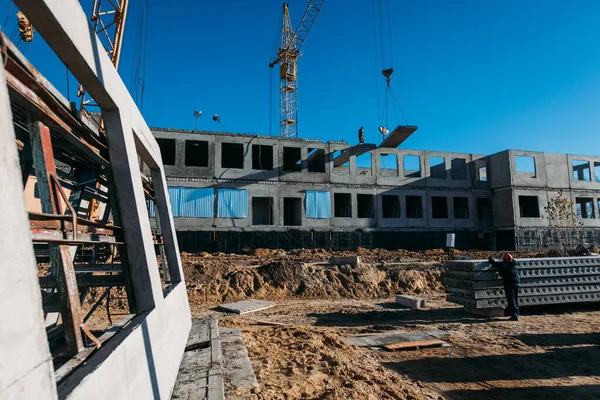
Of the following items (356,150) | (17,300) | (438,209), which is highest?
(356,150)

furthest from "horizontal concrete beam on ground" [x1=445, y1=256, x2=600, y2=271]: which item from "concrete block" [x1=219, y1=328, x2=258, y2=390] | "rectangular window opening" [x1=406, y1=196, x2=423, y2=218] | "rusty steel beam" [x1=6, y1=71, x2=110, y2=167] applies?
"rectangular window opening" [x1=406, y1=196, x2=423, y2=218]

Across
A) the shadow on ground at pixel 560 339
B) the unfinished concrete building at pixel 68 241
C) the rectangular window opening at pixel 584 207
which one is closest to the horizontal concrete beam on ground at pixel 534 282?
the shadow on ground at pixel 560 339

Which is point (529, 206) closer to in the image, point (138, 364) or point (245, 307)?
point (245, 307)

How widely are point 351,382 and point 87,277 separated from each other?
395cm

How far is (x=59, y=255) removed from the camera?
3.05 metres

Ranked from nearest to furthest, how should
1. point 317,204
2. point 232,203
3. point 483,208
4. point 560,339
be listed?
point 560,339, point 232,203, point 317,204, point 483,208

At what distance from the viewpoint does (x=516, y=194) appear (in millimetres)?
31500

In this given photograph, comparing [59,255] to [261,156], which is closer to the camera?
Result: [59,255]

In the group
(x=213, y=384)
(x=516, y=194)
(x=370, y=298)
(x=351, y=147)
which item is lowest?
(x=370, y=298)

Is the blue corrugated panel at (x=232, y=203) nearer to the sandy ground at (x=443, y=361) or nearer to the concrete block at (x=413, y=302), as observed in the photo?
the concrete block at (x=413, y=302)

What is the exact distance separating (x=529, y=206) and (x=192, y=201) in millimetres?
31467

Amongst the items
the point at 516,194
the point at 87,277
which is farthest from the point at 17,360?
the point at 516,194

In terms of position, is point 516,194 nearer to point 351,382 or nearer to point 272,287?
point 272,287

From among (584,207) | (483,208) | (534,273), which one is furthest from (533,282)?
(584,207)
